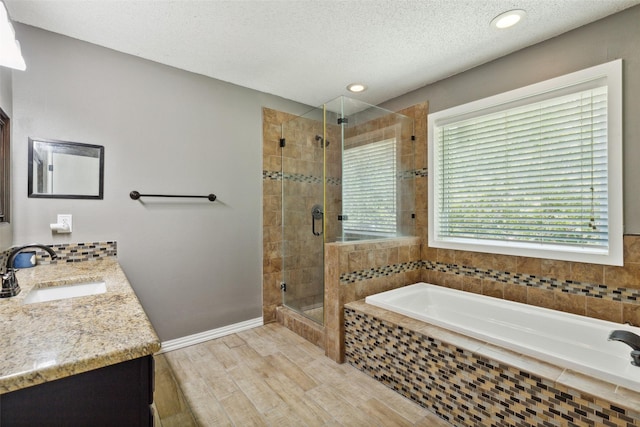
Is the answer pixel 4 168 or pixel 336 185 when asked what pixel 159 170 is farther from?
pixel 336 185

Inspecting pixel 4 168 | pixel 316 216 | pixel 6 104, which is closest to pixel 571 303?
pixel 316 216

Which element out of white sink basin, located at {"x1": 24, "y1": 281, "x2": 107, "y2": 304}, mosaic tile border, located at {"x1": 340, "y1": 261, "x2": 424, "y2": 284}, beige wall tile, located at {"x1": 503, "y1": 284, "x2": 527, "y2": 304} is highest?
white sink basin, located at {"x1": 24, "y1": 281, "x2": 107, "y2": 304}

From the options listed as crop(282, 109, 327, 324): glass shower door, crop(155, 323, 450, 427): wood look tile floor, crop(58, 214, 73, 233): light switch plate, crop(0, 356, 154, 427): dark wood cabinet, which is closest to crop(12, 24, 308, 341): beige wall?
crop(58, 214, 73, 233): light switch plate

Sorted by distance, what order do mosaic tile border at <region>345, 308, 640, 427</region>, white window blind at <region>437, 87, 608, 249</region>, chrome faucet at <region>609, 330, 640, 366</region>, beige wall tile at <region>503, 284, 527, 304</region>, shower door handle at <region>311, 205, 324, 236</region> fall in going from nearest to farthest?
mosaic tile border at <region>345, 308, 640, 427</region> < chrome faucet at <region>609, 330, 640, 366</region> < white window blind at <region>437, 87, 608, 249</region> < beige wall tile at <region>503, 284, 527, 304</region> < shower door handle at <region>311, 205, 324, 236</region>

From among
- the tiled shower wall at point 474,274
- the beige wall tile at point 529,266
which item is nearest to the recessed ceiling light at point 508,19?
the tiled shower wall at point 474,274

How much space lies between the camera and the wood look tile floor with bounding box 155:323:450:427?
Answer: 5.58 feet

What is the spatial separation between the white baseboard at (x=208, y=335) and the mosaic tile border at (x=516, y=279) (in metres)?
1.21

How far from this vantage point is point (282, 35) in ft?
6.75

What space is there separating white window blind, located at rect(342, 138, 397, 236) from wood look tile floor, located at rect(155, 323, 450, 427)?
1142 millimetres

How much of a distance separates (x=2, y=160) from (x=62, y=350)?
171 centimetres

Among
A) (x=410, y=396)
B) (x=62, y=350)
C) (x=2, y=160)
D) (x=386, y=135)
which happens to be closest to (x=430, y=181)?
(x=386, y=135)

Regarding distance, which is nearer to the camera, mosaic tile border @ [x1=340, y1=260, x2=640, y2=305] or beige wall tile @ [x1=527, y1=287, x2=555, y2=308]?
mosaic tile border @ [x1=340, y1=260, x2=640, y2=305]

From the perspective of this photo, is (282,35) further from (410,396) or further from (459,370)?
(410,396)

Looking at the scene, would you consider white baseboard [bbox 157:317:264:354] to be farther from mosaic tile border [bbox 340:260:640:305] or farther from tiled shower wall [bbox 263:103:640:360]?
mosaic tile border [bbox 340:260:640:305]
